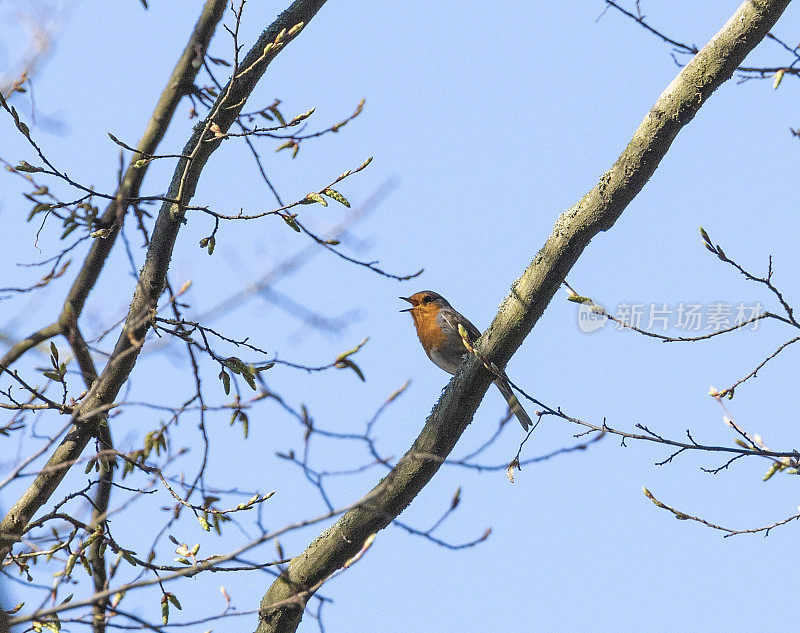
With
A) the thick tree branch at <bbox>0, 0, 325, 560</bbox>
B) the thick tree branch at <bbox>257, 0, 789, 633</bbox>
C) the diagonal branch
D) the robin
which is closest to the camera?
the thick tree branch at <bbox>257, 0, 789, 633</bbox>

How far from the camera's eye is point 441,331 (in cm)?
659

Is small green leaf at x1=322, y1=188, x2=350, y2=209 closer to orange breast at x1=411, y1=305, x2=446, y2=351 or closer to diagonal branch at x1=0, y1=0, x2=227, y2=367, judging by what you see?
diagonal branch at x1=0, y1=0, x2=227, y2=367

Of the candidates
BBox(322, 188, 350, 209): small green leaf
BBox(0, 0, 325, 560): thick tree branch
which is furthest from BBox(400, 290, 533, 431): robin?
BBox(322, 188, 350, 209): small green leaf

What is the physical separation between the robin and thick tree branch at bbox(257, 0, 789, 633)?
2551mm

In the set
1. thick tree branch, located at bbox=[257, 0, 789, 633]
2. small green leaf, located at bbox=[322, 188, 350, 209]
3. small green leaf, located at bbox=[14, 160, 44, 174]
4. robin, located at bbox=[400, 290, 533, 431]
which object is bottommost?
thick tree branch, located at bbox=[257, 0, 789, 633]

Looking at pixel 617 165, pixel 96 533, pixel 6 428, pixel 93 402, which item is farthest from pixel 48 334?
pixel 617 165

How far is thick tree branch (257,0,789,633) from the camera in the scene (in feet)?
10.9

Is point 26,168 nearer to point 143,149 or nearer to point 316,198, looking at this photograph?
point 143,149

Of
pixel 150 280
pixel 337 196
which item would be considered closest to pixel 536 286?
pixel 337 196

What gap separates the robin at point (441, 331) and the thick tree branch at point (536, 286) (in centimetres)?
255

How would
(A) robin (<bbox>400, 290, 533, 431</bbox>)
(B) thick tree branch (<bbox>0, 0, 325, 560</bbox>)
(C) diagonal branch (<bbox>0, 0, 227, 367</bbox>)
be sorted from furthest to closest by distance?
(A) robin (<bbox>400, 290, 533, 431</bbox>), (C) diagonal branch (<bbox>0, 0, 227, 367</bbox>), (B) thick tree branch (<bbox>0, 0, 325, 560</bbox>)

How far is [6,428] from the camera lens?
11.2 ft

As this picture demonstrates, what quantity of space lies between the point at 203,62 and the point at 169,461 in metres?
1.98

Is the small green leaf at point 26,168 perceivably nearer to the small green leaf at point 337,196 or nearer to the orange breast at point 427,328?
the small green leaf at point 337,196
